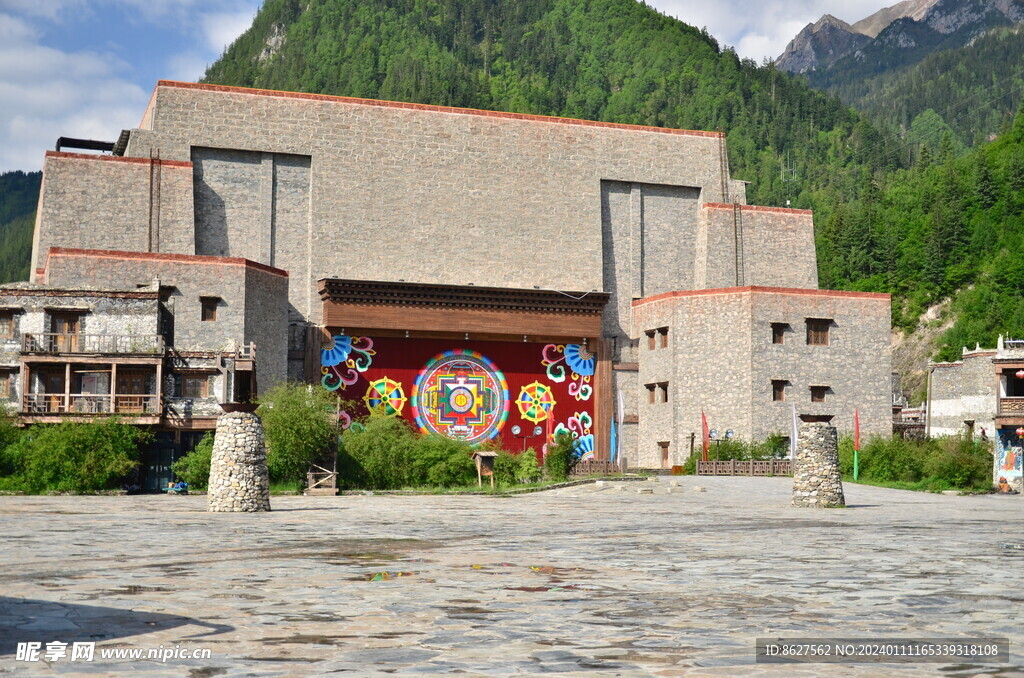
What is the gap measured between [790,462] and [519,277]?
13.9 meters

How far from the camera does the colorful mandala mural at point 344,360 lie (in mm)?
48906

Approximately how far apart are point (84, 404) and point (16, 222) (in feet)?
413

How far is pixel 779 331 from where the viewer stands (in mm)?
51688

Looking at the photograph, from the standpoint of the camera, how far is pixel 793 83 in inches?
6575

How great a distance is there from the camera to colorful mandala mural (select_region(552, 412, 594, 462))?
5219 centimetres

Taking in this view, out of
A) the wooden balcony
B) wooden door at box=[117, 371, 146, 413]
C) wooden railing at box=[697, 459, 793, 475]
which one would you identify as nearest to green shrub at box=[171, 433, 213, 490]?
the wooden balcony

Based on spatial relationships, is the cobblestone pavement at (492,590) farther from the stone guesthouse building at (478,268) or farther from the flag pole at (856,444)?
the stone guesthouse building at (478,268)

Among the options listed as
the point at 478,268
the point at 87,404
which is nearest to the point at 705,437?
the point at 478,268

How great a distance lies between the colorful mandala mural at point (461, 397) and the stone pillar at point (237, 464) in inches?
1002

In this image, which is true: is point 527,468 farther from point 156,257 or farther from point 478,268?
point 156,257

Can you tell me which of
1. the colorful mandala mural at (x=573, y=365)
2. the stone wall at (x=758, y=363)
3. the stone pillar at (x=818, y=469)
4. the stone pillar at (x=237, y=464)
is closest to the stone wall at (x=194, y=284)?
the colorful mandala mural at (x=573, y=365)

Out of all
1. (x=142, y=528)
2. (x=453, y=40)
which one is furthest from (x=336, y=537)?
(x=453, y=40)

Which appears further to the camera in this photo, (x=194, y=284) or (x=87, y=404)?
(x=194, y=284)

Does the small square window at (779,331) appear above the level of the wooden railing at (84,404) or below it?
above
